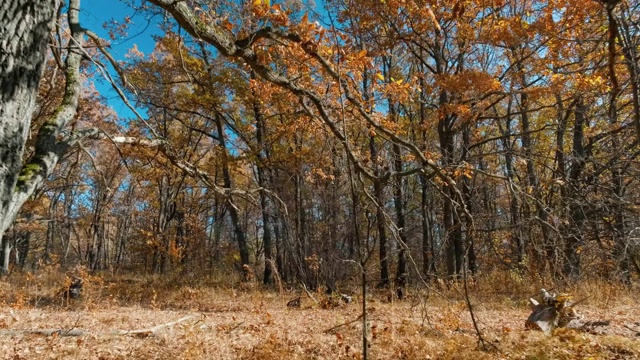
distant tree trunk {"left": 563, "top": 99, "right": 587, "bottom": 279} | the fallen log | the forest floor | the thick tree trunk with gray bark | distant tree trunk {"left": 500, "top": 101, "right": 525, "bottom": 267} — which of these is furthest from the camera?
the fallen log

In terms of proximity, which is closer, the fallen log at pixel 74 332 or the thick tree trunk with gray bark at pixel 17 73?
the thick tree trunk with gray bark at pixel 17 73

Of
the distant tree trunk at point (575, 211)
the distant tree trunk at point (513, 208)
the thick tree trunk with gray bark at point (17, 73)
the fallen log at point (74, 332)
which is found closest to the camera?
the thick tree trunk with gray bark at point (17, 73)

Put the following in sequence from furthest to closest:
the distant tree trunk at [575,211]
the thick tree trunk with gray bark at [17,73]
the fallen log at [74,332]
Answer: the fallen log at [74,332], the distant tree trunk at [575,211], the thick tree trunk with gray bark at [17,73]

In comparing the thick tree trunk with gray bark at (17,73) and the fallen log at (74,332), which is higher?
the thick tree trunk with gray bark at (17,73)

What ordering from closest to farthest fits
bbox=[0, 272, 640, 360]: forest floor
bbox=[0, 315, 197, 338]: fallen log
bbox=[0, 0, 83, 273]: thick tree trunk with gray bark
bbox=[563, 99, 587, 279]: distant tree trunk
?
bbox=[0, 0, 83, 273]: thick tree trunk with gray bark → bbox=[563, 99, 587, 279]: distant tree trunk → bbox=[0, 272, 640, 360]: forest floor → bbox=[0, 315, 197, 338]: fallen log

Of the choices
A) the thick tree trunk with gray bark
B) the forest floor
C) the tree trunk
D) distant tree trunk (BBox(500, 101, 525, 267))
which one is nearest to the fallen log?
the forest floor

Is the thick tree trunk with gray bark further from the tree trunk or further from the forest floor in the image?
the forest floor

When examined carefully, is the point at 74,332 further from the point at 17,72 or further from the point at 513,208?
the point at 513,208

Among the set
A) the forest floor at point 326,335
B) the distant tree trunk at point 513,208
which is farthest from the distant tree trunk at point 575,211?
the forest floor at point 326,335

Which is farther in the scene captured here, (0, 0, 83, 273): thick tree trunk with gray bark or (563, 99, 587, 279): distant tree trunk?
(563, 99, 587, 279): distant tree trunk

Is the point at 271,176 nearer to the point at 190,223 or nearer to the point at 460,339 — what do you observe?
the point at 190,223

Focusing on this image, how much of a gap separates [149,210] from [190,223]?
714 centimetres

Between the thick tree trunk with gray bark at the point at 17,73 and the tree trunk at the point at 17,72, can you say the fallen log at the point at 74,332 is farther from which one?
the tree trunk at the point at 17,72

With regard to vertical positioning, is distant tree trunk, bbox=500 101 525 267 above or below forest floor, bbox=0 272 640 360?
above
